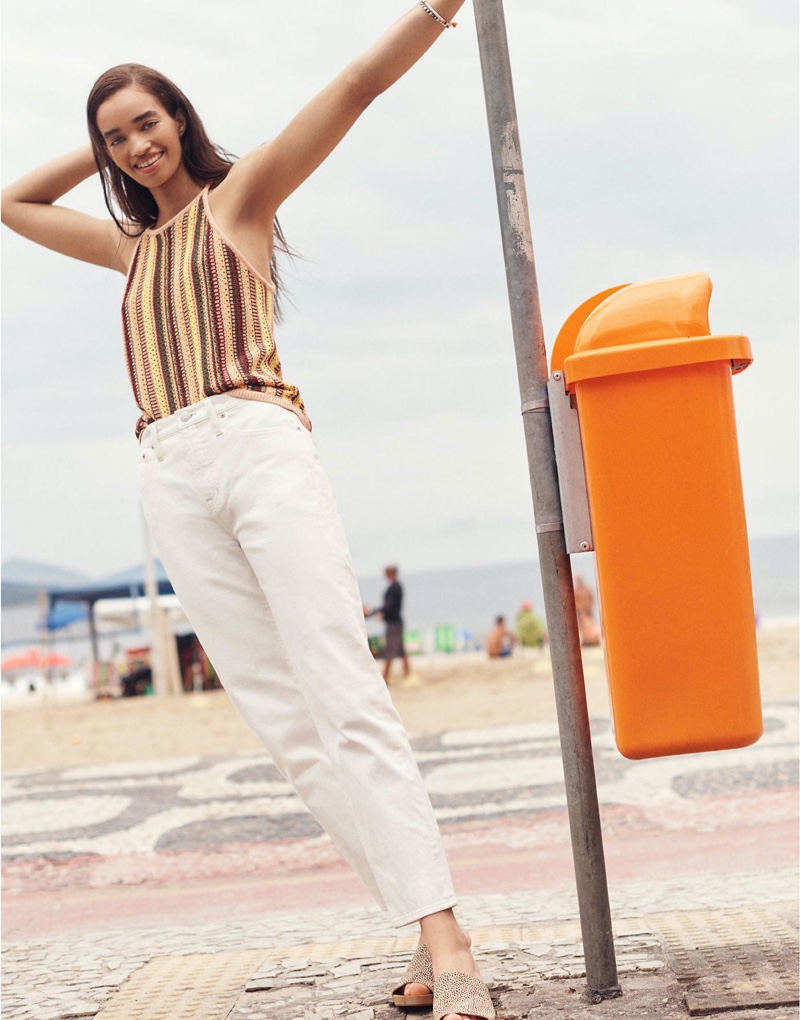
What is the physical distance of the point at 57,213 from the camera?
3.07 meters

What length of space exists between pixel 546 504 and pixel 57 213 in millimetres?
1459

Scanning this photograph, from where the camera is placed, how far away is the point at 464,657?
26859mm

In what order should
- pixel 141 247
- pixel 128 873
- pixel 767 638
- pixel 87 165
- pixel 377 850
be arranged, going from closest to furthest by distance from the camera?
pixel 377 850 → pixel 141 247 → pixel 87 165 → pixel 128 873 → pixel 767 638

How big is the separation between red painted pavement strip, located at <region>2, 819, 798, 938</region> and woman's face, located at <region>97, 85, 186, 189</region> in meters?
2.70

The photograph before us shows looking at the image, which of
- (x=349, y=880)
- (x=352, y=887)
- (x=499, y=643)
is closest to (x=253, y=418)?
(x=352, y=887)

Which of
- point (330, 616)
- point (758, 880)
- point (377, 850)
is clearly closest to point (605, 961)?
point (377, 850)

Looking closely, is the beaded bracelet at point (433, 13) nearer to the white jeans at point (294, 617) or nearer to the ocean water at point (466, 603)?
the white jeans at point (294, 617)

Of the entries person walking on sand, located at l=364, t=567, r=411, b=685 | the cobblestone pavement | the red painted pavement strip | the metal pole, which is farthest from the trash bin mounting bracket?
person walking on sand, located at l=364, t=567, r=411, b=685

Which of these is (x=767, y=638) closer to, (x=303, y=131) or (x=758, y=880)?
(x=758, y=880)

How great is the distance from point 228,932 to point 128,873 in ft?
5.06

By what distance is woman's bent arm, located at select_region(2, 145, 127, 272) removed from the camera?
9.88 ft

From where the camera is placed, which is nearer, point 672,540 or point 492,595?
point 672,540

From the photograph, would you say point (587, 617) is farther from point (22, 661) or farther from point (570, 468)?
point (22, 661)

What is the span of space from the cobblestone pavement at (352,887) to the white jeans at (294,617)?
1.46 ft
